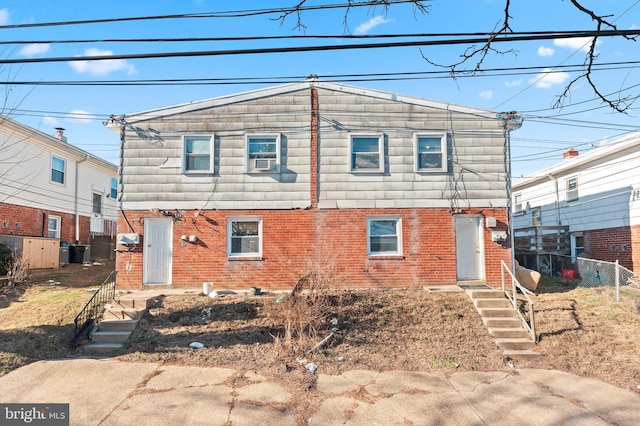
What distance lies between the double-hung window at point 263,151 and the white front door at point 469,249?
229 inches

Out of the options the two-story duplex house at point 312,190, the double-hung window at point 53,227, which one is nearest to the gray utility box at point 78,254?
the double-hung window at point 53,227

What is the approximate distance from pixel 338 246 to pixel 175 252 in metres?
4.84

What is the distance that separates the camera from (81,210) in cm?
2044

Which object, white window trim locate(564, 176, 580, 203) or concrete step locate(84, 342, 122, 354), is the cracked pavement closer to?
concrete step locate(84, 342, 122, 354)

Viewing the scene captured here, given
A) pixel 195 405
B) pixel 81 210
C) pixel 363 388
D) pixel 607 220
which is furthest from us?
pixel 81 210

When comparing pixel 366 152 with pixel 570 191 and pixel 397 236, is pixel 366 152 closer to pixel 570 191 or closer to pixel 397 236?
pixel 397 236

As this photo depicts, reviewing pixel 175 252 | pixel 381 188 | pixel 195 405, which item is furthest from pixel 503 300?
pixel 175 252

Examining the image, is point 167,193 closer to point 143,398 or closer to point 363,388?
point 143,398

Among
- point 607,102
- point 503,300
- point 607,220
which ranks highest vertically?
point 607,102

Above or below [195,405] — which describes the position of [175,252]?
above

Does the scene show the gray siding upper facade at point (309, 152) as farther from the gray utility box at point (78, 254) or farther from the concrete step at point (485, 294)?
the gray utility box at point (78, 254)

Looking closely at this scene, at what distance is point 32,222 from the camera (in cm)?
1712

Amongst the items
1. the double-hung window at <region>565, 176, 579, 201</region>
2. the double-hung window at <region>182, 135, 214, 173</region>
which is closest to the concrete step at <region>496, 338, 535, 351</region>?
the double-hung window at <region>182, 135, 214, 173</region>

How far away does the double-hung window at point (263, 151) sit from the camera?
1166cm
